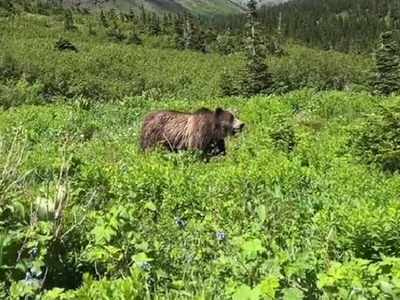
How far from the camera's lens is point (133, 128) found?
13.7 m

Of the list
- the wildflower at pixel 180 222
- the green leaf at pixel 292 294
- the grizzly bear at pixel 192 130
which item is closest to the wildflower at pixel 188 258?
the wildflower at pixel 180 222

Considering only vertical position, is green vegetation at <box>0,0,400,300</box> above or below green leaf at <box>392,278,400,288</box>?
below

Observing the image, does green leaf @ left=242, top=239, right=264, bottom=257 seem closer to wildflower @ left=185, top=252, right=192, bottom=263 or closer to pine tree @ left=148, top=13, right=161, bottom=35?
wildflower @ left=185, top=252, right=192, bottom=263

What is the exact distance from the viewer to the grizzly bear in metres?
11.0

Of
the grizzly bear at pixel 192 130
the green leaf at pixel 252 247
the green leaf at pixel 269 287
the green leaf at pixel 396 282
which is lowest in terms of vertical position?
the grizzly bear at pixel 192 130

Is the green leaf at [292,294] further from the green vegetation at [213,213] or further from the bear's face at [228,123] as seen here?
the bear's face at [228,123]

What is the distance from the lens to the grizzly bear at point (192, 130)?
11.0m

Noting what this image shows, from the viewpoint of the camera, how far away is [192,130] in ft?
36.5

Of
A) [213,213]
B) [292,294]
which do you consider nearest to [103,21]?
[213,213]

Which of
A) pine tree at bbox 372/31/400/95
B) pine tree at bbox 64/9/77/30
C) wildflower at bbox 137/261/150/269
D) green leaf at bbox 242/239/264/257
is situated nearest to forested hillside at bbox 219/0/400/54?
pine tree at bbox 64/9/77/30

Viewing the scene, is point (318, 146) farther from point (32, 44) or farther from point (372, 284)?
point (32, 44)

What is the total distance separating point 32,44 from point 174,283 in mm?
47057

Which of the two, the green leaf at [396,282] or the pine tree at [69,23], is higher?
the green leaf at [396,282]

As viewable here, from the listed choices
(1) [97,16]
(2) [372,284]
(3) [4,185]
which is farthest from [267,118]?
(1) [97,16]
